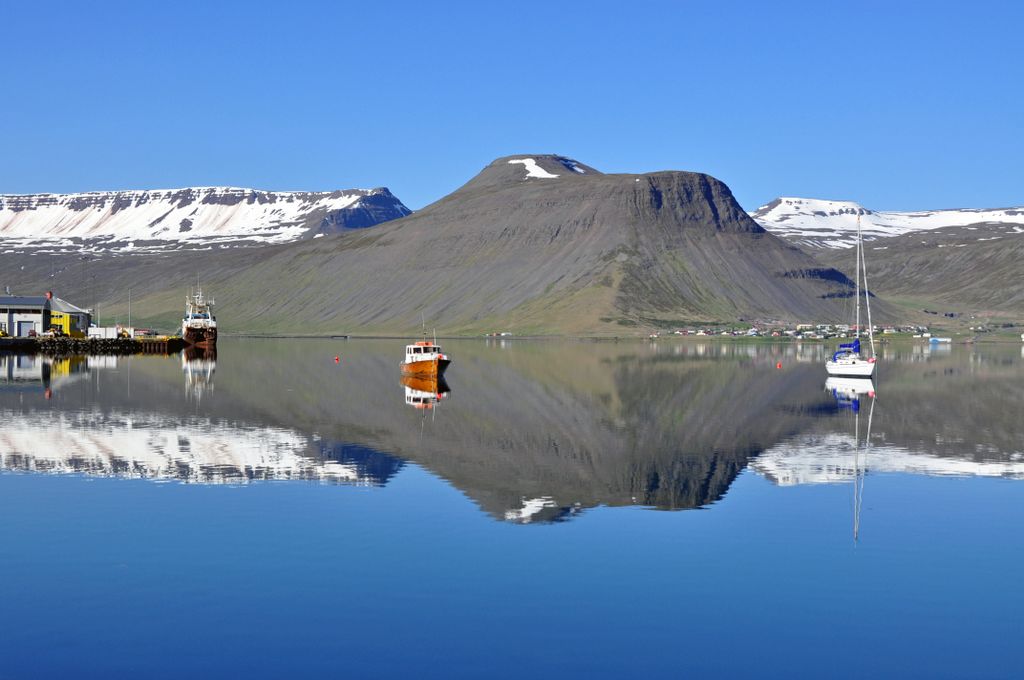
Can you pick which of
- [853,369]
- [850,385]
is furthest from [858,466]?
[853,369]

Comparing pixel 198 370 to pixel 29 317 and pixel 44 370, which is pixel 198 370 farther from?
pixel 29 317

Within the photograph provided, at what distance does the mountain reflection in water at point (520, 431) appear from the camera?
4022 cm

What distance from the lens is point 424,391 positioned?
79750 millimetres

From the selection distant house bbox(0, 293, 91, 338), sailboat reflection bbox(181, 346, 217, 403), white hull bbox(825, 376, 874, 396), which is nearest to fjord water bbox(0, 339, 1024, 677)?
sailboat reflection bbox(181, 346, 217, 403)

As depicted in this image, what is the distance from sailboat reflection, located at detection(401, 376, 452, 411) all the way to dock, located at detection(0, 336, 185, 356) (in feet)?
269

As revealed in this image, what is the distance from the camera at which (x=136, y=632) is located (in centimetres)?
2100

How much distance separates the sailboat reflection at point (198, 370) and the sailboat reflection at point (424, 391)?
1316 cm

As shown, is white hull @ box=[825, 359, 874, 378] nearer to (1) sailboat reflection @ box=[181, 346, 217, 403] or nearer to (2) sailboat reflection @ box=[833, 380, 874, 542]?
(2) sailboat reflection @ box=[833, 380, 874, 542]

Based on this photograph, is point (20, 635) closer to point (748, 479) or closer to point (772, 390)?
point (748, 479)

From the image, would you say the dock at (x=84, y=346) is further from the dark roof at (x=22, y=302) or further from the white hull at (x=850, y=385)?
the white hull at (x=850, y=385)

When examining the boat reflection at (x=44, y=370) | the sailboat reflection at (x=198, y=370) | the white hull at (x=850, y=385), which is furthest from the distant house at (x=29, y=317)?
the white hull at (x=850, y=385)

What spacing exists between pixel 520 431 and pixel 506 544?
25360 millimetres

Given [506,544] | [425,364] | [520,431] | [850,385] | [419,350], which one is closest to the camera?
[506,544]

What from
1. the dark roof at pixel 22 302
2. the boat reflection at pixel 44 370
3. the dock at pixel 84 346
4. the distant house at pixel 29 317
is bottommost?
the boat reflection at pixel 44 370
